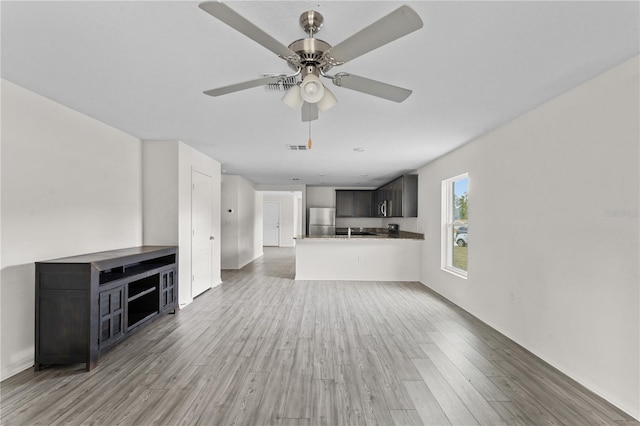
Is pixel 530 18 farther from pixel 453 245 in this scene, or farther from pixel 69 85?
pixel 453 245

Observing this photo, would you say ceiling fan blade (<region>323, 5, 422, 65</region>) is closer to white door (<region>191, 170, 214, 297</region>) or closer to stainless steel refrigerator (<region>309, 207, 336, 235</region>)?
white door (<region>191, 170, 214, 297</region>)

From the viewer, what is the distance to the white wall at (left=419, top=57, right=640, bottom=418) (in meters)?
2.08

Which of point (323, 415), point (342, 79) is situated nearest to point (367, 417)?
point (323, 415)

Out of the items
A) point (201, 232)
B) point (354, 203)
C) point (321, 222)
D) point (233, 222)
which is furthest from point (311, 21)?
point (354, 203)

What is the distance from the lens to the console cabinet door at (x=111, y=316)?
2.74 metres

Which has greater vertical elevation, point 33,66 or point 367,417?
point 33,66

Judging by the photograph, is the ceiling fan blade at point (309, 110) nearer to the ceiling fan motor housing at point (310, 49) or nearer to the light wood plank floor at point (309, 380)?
the ceiling fan motor housing at point (310, 49)

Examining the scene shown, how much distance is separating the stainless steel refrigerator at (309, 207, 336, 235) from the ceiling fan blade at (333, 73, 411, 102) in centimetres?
766

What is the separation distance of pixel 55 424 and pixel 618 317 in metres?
3.79

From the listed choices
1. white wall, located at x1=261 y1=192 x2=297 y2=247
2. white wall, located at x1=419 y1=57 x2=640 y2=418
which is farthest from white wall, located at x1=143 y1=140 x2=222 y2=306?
white wall, located at x1=261 y1=192 x2=297 y2=247

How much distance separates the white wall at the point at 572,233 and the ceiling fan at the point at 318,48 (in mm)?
1651

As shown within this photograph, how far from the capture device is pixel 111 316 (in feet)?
9.36

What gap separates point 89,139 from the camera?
3.33m

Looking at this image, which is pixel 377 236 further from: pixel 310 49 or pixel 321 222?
pixel 310 49
